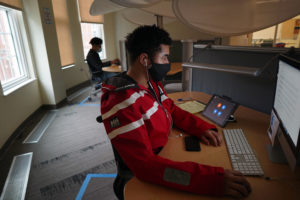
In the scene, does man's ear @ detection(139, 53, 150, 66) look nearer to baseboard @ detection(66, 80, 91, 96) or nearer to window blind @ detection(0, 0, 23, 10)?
window blind @ detection(0, 0, 23, 10)

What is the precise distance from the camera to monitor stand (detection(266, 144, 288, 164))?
3.01 ft

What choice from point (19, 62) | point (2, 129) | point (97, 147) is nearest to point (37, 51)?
point (19, 62)

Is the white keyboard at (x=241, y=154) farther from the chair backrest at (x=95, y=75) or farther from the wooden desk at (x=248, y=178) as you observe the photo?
the chair backrest at (x=95, y=75)

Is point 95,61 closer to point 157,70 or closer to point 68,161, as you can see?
point 68,161

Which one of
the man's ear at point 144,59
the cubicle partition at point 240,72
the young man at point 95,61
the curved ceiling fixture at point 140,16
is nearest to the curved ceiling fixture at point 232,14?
the cubicle partition at point 240,72

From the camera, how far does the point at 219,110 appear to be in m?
1.34

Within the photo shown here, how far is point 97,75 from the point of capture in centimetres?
424

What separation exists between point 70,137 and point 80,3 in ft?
13.0

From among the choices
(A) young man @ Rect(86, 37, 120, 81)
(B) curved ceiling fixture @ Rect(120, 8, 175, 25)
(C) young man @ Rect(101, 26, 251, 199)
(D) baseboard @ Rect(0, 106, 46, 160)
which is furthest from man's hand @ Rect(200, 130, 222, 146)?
(A) young man @ Rect(86, 37, 120, 81)

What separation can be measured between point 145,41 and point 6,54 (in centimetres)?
299

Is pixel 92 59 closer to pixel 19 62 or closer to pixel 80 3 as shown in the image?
pixel 19 62

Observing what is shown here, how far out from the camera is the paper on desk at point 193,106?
1534mm

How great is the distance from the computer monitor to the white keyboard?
137 millimetres

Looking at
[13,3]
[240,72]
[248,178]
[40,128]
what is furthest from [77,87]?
[248,178]
